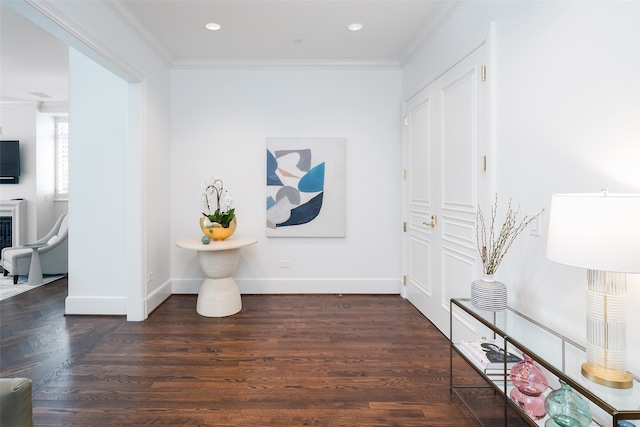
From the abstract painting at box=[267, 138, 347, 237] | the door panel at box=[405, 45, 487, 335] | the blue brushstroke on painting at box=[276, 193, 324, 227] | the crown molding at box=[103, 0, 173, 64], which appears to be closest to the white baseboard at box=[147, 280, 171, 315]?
the abstract painting at box=[267, 138, 347, 237]

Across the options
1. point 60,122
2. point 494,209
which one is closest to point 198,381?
point 494,209

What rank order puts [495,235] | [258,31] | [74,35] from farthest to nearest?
1. [258,31]
2. [74,35]
3. [495,235]

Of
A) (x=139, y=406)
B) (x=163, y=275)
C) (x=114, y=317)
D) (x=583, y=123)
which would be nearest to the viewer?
(x=583, y=123)

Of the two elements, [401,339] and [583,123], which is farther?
[401,339]

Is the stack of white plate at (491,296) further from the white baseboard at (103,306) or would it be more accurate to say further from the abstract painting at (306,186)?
the white baseboard at (103,306)

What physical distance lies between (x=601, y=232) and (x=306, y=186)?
3096 millimetres

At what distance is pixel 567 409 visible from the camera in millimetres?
1270

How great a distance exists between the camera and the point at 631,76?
1291mm

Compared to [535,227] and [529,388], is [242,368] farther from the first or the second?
[535,227]

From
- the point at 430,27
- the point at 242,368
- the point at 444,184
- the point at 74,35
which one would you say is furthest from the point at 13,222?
the point at 430,27

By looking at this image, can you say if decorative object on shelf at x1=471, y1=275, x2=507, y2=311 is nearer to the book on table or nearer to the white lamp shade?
the book on table

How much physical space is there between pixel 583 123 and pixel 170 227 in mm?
3859

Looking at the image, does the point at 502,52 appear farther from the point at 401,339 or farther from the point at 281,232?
the point at 281,232

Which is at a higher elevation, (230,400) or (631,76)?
(631,76)
